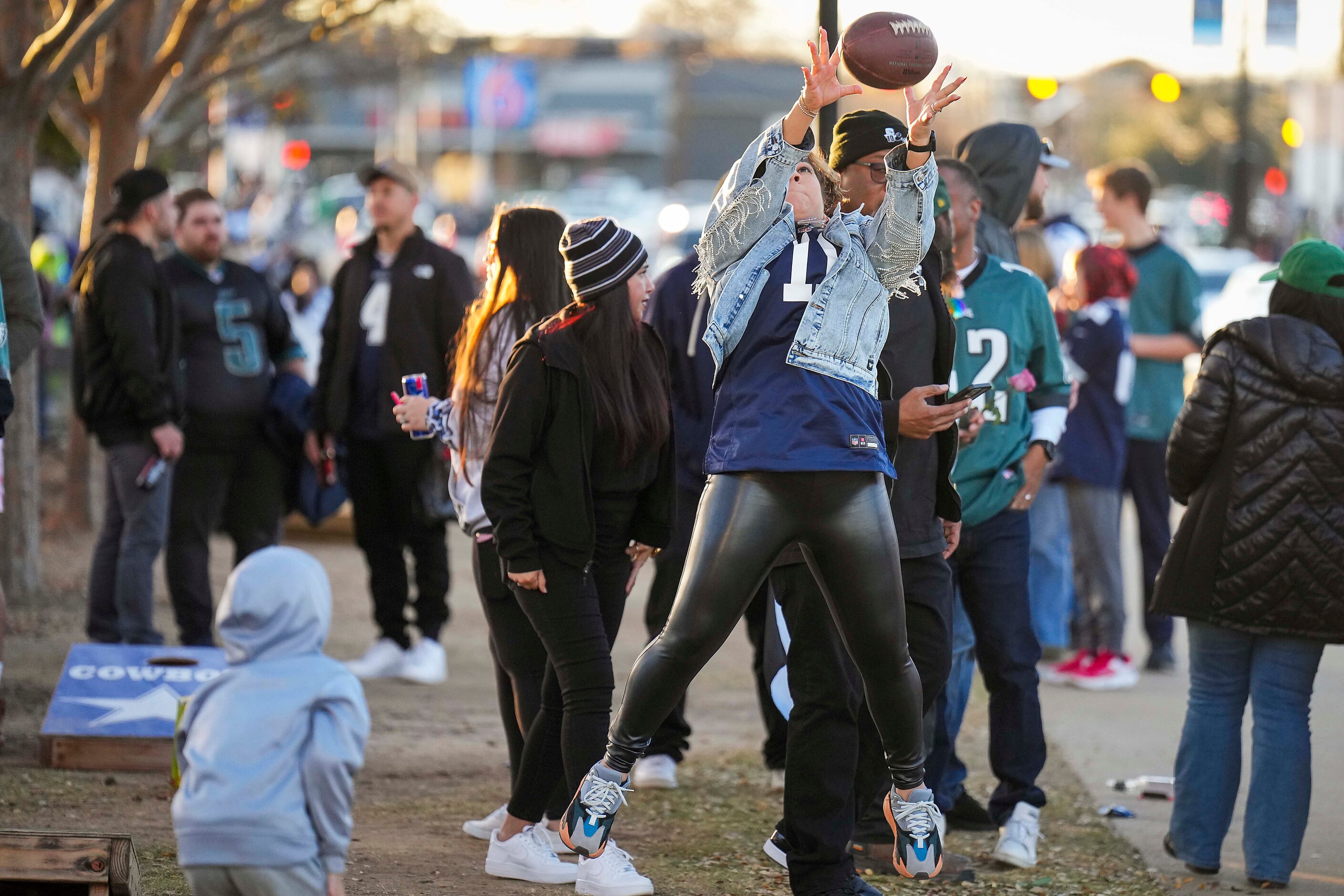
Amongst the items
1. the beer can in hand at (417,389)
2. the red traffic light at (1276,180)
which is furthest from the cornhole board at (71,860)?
the red traffic light at (1276,180)

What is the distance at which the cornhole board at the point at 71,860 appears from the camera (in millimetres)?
3893

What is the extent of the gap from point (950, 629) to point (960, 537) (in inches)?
20.7

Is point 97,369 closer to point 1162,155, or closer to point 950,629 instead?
point 950,629

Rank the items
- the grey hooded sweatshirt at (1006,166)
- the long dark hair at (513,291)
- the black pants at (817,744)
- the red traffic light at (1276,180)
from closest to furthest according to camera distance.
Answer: the black pants at (817,744) < the long dark hair at (513,291) < the grey hooded sweatshirt at (1006,166) < the red traffic light at (1276,180)

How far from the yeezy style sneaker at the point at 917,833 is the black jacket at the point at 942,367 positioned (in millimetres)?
902

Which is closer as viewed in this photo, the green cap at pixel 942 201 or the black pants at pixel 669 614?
the green cap at pixel 942 201

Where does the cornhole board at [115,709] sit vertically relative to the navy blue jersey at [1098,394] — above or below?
below

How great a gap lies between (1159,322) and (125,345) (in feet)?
16.5

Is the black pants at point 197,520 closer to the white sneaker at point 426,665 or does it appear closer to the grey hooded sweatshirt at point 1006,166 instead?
the white sneaker at point 426,665

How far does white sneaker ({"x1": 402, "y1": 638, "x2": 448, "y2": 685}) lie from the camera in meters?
7.94

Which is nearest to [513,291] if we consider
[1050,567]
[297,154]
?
[1050,567]

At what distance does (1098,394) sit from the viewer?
324 inches

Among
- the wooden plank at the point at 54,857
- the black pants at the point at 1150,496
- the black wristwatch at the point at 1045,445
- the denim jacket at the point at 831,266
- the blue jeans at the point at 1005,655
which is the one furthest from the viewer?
the black pants at the point at 1150,496

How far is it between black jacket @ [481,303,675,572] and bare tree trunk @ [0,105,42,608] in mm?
4750
